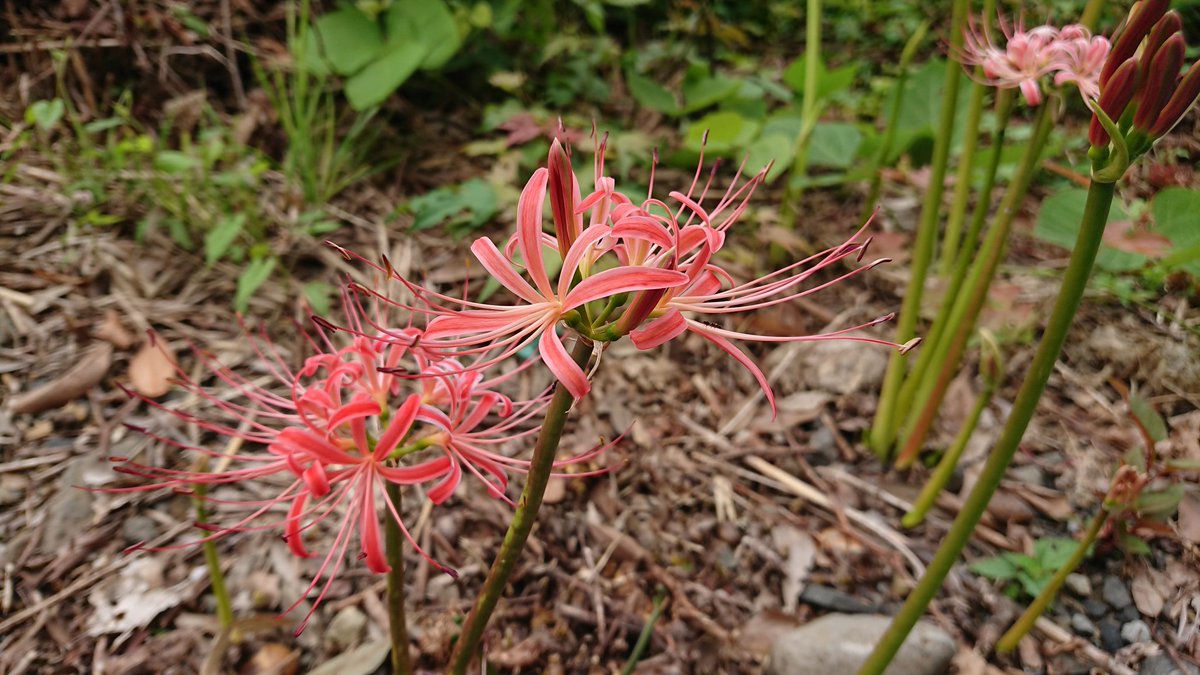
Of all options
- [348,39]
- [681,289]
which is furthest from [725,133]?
[681,289]

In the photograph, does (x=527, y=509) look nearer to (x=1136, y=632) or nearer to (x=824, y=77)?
(x=1136, y=632)

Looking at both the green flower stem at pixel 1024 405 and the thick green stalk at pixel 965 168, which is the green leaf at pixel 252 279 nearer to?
the green flower stem at pixel 1024 405

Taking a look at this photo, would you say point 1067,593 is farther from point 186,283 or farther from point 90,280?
point 90,280

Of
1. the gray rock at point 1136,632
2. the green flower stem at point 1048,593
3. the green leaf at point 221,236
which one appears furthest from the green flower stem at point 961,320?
the green leaf at point 221,236

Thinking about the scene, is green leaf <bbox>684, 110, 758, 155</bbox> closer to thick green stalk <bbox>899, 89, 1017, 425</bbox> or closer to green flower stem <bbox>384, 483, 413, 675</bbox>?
thick green stalk <bbox>899, 89, 1017, 425</bbox>

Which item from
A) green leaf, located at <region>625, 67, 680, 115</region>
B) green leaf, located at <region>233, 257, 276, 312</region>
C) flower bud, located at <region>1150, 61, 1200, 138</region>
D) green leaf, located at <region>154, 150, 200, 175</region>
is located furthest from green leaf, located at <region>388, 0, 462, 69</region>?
flower bud, located at <region>1150, 61, 1200, 138</region>

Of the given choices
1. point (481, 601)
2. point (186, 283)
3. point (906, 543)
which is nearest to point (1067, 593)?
point (906, 543)
